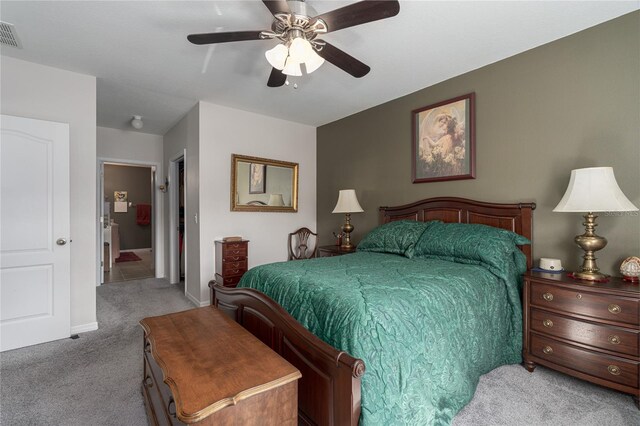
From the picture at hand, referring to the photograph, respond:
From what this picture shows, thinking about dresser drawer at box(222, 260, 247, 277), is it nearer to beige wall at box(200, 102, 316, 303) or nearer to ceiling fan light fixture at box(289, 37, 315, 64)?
beige wall at box(200, 102, 316, 303)

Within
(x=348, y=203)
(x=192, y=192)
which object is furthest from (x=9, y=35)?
(x=348, y=203)

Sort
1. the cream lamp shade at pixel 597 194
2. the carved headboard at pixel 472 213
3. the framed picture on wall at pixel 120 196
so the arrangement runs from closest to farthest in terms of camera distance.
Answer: the cream lamp shade at pixel 597 194 → the carved headboard at pixel 472 213 → the framed picture on wall at pixel 120 196

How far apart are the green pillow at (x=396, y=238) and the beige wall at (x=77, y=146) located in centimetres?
294

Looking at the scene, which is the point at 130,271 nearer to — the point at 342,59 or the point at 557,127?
the point at 342,59

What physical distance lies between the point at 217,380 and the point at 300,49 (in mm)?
1787

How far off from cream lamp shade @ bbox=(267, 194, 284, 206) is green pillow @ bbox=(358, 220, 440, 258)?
173 centimetres

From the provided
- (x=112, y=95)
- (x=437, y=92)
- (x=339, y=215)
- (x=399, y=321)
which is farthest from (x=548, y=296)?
(x=112, y=95)

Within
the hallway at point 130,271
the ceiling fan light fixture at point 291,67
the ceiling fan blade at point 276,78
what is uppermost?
A: the ceiling fan blade at point 276,78

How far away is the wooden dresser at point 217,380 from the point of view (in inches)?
42.9

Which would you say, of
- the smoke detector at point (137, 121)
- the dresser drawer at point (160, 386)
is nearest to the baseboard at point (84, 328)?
the dresser drawer at point (160, 386)

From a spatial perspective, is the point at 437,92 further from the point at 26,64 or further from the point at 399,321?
the point at 26,64

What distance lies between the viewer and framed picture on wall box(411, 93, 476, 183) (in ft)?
9.99

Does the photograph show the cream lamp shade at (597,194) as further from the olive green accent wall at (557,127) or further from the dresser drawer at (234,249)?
the dresser drawer at (234,249)

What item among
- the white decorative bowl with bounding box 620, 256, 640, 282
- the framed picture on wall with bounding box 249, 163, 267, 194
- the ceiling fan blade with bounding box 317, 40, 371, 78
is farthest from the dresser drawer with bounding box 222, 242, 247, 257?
the white decorative bowl with bounding box 620, 256, 640, 282
